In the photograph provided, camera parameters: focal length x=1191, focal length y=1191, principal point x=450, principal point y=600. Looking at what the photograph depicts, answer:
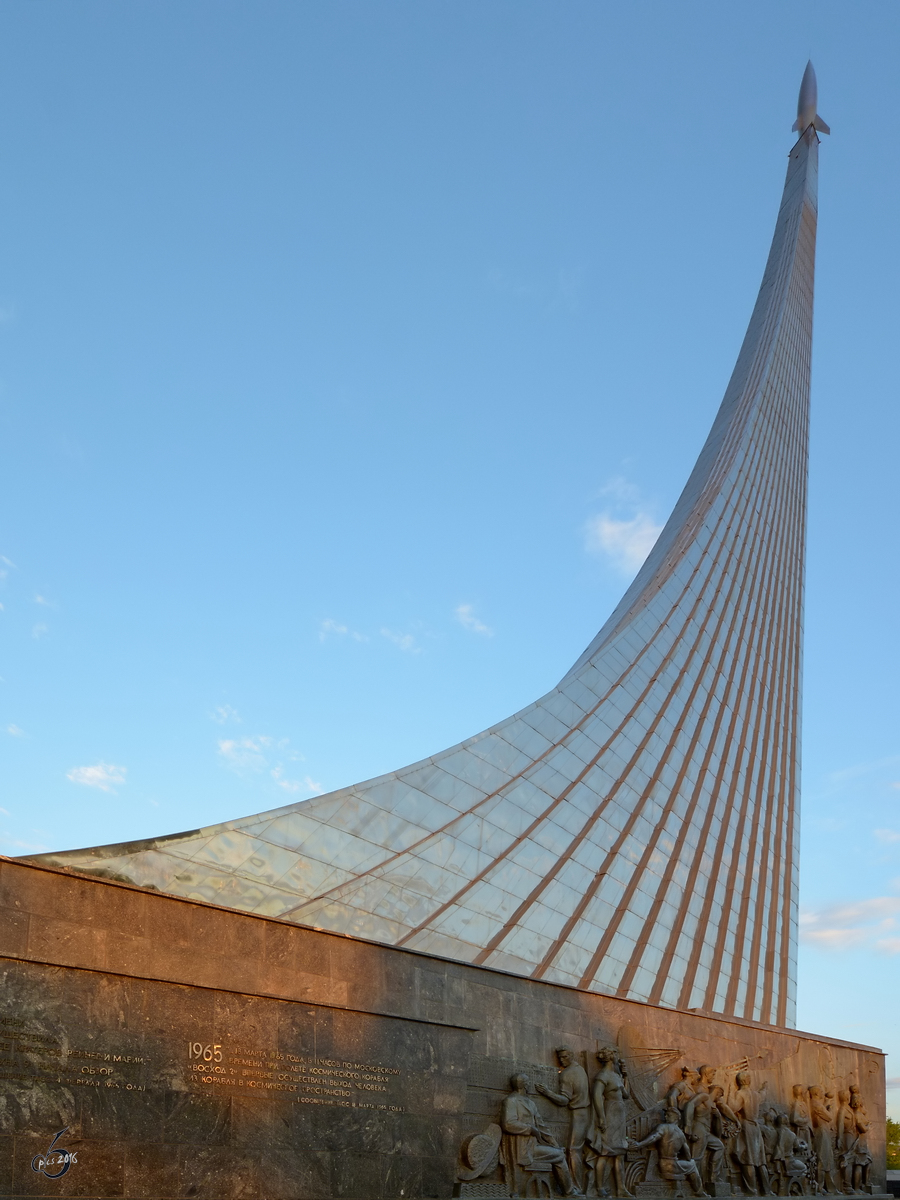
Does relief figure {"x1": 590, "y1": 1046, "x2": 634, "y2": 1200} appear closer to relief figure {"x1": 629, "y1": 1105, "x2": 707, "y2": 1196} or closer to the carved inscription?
relief figure {"x1": 629, "y1": 1105, "x2": 707, "y2": 1196}

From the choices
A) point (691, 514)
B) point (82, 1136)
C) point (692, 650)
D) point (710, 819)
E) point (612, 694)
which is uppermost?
point (691, 514)

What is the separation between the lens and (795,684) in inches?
675

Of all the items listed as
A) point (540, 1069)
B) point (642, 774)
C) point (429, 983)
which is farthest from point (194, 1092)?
point (642, 774)

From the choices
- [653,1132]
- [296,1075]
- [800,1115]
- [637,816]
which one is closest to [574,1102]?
[653,1132]

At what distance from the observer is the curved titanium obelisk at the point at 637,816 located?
7414 mm

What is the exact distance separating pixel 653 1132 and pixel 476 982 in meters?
1.92

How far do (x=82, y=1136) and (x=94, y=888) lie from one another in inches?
41.5

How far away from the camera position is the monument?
211 inches

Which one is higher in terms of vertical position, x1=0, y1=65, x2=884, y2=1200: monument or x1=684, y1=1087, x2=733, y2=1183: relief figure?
x1=0, y1=65, x2=884, y2=1200: monument

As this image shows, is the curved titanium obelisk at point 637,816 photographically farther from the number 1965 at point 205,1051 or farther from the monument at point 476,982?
the number 1965 at point 205,1051

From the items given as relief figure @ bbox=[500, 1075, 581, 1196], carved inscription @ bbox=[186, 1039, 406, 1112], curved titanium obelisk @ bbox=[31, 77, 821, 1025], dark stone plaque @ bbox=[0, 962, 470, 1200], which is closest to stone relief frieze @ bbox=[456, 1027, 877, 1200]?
relief figure @ bbox=[500, 1075, 581, 1196]

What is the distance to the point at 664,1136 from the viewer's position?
7973mm

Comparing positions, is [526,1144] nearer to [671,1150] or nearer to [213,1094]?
[671,1150]

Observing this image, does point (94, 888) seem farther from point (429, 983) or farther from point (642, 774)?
point (642, 774)
